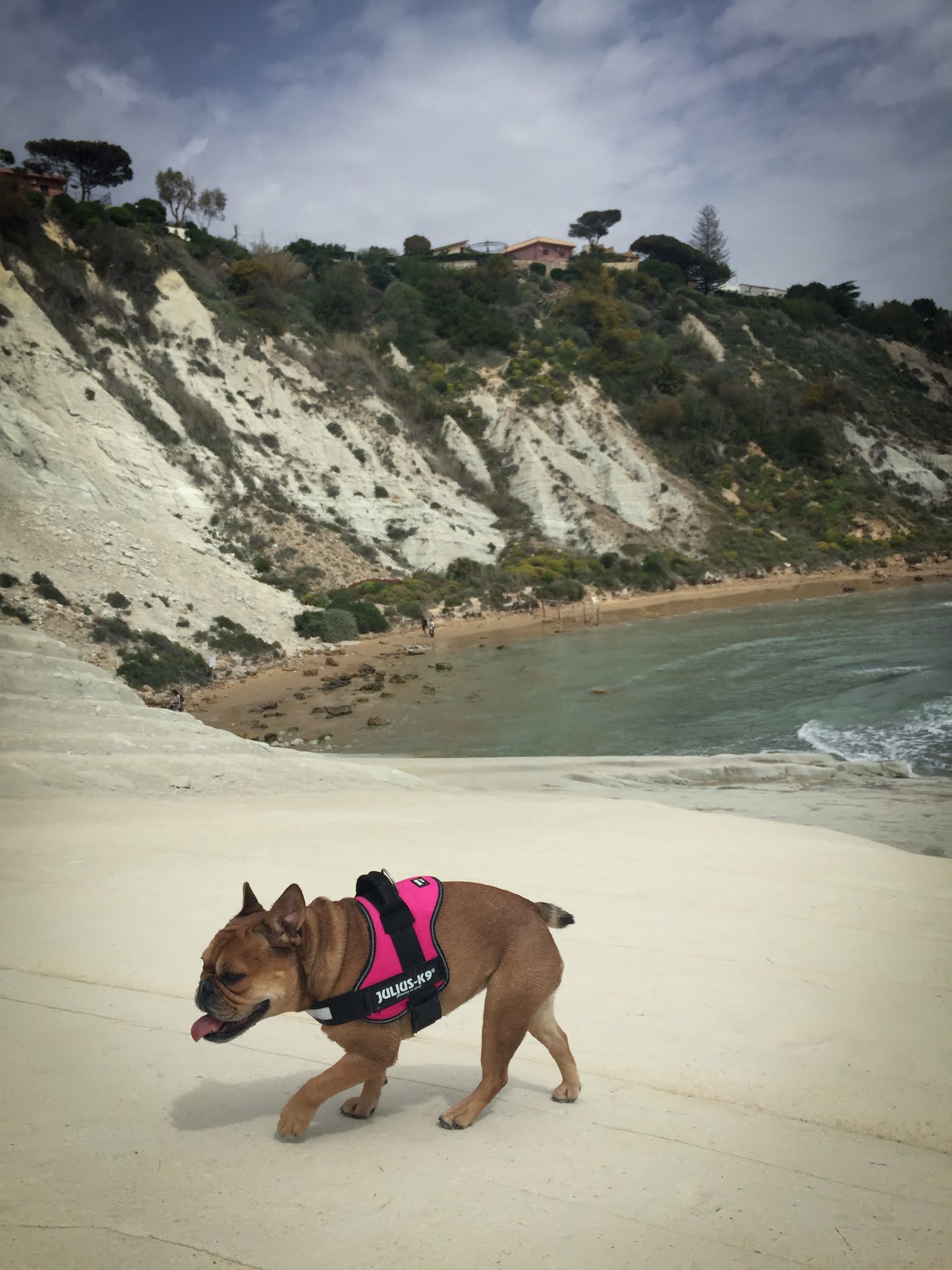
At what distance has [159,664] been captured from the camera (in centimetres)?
2716

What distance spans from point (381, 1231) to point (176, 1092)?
1356 millimetres

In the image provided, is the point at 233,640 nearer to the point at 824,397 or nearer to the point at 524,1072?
the point at 524,1072

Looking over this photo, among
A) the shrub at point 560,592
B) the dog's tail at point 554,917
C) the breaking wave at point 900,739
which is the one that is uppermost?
the shrub at point 560,592

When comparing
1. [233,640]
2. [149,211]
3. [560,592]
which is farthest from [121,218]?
[560,592]

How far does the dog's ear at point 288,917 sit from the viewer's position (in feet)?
10.6

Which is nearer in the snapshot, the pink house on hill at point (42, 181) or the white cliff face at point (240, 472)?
the white cliff face at point (240, 472)

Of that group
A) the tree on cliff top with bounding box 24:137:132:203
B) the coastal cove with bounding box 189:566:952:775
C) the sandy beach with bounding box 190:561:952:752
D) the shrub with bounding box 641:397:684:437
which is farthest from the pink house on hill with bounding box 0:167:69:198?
the shrub with bounding box 641:397:684:437

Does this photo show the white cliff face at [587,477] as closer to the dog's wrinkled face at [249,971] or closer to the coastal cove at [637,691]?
the coastal cove at [637,691]

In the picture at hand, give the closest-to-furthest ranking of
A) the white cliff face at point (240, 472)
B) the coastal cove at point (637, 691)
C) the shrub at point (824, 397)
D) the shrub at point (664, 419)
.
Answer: the coastal cove at point (637, 691) → the white cliff face at point (240, 472) → the shrub at point (664, 419) → the shrub at point (824, 397)

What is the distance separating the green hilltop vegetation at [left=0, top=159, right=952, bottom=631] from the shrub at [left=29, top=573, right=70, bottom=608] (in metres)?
8.97

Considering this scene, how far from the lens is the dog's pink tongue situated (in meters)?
3.19

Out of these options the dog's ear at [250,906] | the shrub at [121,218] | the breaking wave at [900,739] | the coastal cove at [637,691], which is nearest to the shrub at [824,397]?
the coastal cove at [637,691]

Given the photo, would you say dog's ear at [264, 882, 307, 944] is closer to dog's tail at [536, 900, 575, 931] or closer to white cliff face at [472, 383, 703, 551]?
dog's tail at [536, 900, 575, 931]

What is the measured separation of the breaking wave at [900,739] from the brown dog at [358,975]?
555 inches
